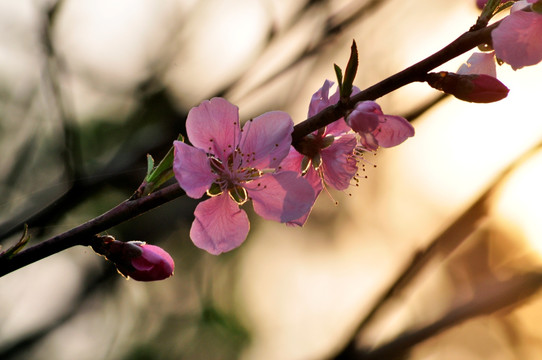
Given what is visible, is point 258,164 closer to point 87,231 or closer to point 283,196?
point 283,196

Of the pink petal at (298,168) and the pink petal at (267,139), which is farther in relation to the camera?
the pink petal at (298,168)

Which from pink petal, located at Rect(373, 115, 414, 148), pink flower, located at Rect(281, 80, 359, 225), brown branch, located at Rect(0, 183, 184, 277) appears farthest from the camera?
pink flower, located at Rect(281, 80, 359, 225)

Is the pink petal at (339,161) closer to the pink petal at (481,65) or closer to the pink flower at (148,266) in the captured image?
the pink petal at (481,65)

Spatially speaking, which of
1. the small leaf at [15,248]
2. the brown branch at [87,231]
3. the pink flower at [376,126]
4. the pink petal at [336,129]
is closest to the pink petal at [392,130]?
the pink flower at [376,126]

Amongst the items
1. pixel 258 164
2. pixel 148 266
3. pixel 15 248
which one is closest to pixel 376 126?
pixel 258 164

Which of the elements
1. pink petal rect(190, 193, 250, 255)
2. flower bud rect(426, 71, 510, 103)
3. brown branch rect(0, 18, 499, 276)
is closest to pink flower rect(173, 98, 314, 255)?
pink petal rect(190, 193, 250, 255)

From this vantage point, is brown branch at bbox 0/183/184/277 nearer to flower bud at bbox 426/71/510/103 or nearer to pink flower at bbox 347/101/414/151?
pink flower at bbox 347/101/414/151

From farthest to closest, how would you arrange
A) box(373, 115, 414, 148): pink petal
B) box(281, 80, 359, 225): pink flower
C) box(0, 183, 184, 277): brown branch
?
box(281, 80, 359, 225): pink flower → box(373, 115, 414, 148): pink petal → box(0, 183, 184, 277): brown branch

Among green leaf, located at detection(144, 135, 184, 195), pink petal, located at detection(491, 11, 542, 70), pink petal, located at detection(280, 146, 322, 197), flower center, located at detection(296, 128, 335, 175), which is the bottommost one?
pink petal, located at detection(280, 146, 322, 197)

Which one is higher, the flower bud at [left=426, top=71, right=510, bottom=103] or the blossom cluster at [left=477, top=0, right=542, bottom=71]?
the blossom cluster at [left=477, top=0, right=542, bottom=71]
